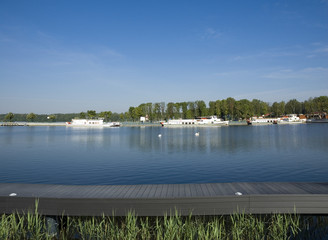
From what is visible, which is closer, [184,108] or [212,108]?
[212,108]

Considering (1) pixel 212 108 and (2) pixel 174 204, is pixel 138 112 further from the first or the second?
(2) pixel 174 204

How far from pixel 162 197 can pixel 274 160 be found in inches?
672

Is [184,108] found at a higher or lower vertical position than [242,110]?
higher

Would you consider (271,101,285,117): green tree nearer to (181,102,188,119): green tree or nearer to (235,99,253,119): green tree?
(235,99,253,119): green tree

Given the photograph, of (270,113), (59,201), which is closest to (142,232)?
(59,201)

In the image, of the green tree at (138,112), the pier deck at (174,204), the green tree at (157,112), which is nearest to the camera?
the pier deck at (174,204)

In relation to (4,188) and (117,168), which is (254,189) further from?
(117,168)

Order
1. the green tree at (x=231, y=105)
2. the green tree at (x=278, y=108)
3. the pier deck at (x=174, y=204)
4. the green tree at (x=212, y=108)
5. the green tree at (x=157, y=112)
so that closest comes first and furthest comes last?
the pier deck at (x=174, y=204), the green tree at (x=231, y=105), the green tree at (x=212, y=108), the green tree at (x=157, y=112), the green tree at (x=278, y=108)

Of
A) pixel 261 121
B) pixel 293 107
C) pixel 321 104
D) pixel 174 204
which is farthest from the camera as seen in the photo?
pixel 293 107

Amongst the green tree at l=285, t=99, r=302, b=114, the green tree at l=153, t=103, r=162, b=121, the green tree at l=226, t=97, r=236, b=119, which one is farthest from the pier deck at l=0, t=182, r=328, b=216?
the green tree at l=285, t=99, r=302, b=114

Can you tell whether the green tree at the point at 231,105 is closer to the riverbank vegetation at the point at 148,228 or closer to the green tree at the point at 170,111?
the green tree at the point at 170,111

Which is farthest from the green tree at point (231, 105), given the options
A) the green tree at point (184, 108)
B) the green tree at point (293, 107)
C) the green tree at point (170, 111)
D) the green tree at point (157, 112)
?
the green tree at point (293, 107)

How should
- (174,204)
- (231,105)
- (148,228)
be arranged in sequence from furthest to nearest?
(231,105)
(174,204)
(148,228)

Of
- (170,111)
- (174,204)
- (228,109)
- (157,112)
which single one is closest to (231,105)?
(228,109)
